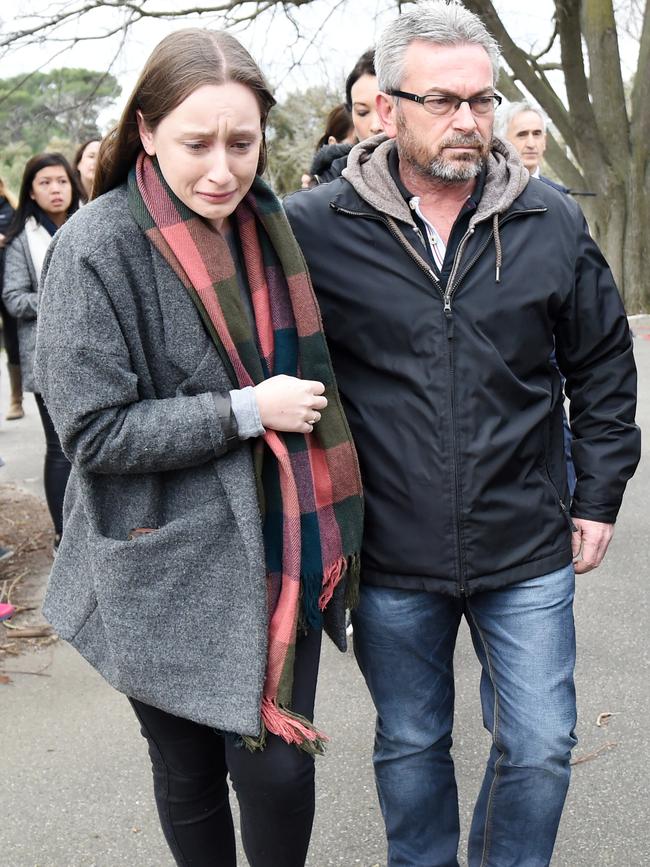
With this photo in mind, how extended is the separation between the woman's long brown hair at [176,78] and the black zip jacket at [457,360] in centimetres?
42

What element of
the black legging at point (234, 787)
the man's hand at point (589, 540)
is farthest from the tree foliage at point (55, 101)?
the black legging at point (234, 787)

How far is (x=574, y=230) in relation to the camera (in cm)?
238

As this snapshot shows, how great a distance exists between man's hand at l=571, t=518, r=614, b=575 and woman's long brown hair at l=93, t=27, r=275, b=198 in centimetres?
122

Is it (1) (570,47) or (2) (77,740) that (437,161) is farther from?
(1) (570,47)

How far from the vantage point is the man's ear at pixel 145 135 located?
1983 millimetres

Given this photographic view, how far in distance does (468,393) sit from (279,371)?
1.43ft

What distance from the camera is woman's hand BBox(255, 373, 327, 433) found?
1.99 metres

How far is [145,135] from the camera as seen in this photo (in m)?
1.99

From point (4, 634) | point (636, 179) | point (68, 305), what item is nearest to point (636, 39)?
point (636, 179)

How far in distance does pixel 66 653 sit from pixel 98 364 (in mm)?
2584

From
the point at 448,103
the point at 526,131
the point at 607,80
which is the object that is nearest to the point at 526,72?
the point at 607,80

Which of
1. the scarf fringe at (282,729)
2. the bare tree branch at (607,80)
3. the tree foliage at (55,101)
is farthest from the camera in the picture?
the bare tree branch at (607,80)

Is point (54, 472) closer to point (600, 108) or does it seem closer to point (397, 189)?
point (397, 189)

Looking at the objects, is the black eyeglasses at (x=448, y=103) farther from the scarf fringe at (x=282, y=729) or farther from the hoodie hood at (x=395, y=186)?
the scarf fringe at (x=282, y=729)
